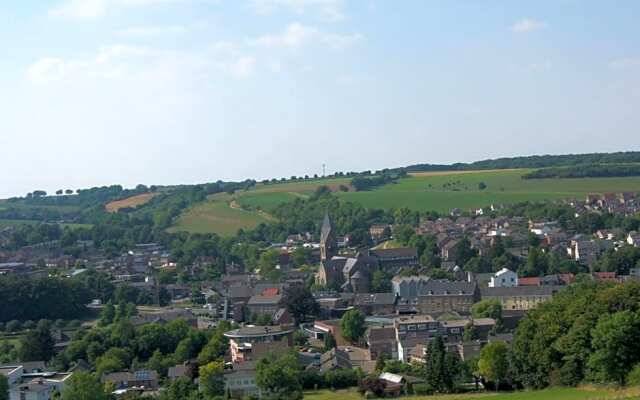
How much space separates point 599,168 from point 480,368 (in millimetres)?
83312

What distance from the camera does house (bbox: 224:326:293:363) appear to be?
41.0m

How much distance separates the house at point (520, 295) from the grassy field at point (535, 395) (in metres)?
21.1

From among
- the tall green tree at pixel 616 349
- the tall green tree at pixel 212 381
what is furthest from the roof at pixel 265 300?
the tall green tree at pixel 616 349

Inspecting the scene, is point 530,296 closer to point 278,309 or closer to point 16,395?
point 278,309

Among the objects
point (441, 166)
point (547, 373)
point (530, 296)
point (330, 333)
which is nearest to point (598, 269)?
point (530, 296)

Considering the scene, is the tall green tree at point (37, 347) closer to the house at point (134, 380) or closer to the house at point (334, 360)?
the house at point (134, 380)

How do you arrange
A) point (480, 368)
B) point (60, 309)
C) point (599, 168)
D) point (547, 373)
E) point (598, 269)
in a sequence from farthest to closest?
point (599, 168) → point (598, 269) → point (60, 309) → point (480, 368) → point (547, 373)

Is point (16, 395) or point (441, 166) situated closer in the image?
point (16, 395)

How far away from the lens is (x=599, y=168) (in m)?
113

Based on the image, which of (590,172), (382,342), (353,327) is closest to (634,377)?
(382,342)

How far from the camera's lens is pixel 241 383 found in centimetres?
3550

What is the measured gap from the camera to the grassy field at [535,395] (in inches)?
1019

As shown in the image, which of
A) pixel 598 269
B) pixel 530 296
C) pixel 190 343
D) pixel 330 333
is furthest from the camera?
pixel 598 269

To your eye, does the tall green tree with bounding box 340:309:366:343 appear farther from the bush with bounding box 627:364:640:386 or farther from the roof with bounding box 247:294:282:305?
the bush with bounding box 627:364:640:386
